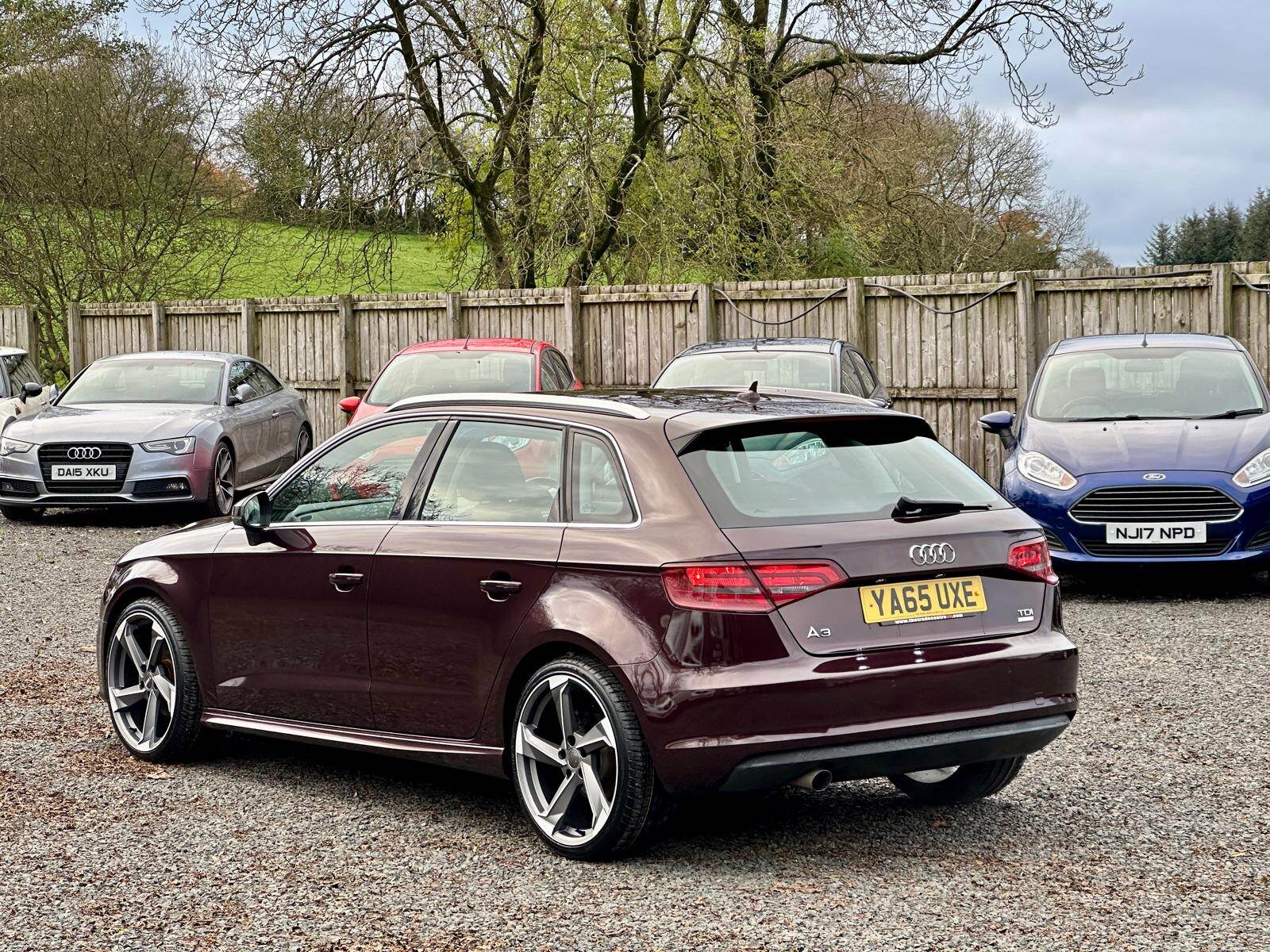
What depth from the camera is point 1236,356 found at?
40.8 ft

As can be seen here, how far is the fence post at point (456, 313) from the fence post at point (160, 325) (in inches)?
220

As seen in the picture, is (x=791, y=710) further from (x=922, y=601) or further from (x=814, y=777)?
(x=922, y=601)

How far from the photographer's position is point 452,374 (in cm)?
1538

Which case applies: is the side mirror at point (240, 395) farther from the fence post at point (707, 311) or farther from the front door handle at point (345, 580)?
the front door handle at point (345, 580)

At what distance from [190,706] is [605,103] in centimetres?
1989

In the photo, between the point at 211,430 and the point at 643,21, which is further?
the point at 643,21

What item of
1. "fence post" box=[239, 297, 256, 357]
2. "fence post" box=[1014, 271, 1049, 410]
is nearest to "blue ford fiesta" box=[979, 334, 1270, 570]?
"fence post" box=[1014, 271, 1049, 410]

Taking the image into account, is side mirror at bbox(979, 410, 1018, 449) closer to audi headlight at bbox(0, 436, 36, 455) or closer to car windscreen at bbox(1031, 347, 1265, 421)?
car windscreen at bbox(1031, 347, 1265, 421)

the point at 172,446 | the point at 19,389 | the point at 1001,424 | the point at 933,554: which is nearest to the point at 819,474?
the point at 933,554

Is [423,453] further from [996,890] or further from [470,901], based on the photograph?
[996,890]

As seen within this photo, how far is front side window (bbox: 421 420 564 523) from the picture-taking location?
5.61 metres

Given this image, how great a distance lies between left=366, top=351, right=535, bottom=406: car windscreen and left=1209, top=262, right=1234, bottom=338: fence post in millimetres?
6762

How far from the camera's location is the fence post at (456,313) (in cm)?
2144

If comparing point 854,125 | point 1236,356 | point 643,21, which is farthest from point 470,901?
point 854,125
